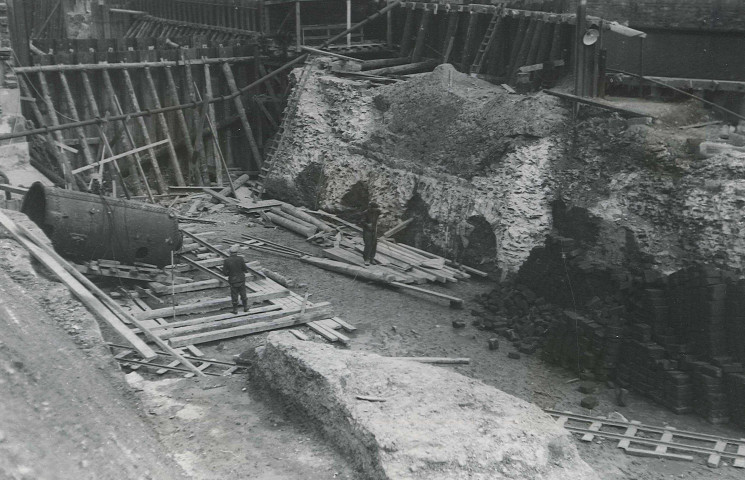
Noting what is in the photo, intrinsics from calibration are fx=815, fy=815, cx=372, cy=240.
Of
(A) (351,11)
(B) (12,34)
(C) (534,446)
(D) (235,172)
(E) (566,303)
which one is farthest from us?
(A) (351,11)

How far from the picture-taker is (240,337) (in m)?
12.9

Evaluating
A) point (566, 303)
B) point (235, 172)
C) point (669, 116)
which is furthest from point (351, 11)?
point (566, 303)

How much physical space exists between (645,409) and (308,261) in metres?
7.44

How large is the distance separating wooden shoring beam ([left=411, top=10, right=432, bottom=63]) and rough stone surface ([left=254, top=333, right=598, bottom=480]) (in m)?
14.3

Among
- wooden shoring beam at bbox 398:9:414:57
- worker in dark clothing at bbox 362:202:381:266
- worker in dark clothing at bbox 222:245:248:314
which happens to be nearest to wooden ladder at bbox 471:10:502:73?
wooden shoring beam at bbox 398:9:414:57

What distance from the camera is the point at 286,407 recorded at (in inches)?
347

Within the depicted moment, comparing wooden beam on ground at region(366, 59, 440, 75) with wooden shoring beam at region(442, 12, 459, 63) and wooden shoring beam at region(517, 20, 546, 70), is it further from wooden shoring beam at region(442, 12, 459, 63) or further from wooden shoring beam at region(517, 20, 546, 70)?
wooden shoring beam at region(517, 20, 546, 70)

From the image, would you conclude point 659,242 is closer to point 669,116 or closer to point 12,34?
point 669,116

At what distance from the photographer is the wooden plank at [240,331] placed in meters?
12.3

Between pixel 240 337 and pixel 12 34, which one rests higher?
pixel 12 34

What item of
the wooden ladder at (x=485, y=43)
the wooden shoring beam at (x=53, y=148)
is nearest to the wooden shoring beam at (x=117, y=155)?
the wooden shoring beam at (x=53, y=148)

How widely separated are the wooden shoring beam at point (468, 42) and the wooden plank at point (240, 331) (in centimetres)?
955

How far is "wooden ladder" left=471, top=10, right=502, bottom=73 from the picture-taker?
19.4 m

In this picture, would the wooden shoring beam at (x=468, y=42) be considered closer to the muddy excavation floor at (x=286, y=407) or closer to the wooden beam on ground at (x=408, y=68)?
the wooden beam on ground at (x=408, y=68)
